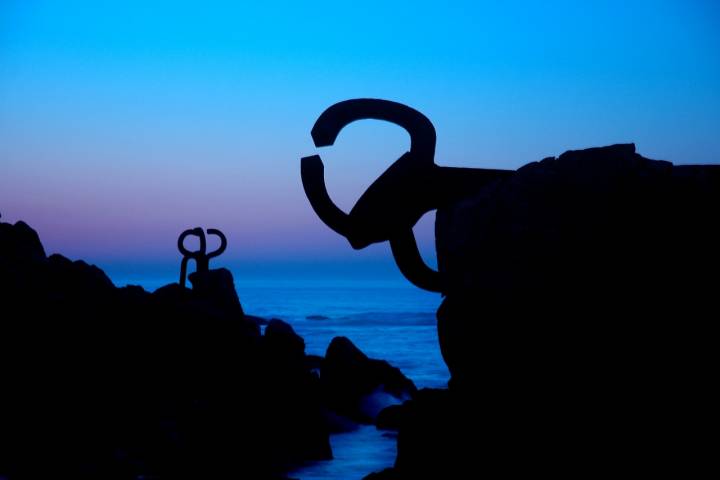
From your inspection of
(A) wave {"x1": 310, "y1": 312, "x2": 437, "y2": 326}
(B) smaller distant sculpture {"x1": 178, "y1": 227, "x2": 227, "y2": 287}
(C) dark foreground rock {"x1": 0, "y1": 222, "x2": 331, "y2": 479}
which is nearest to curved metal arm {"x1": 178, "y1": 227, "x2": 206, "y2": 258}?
(B) smaller distant sculpture {"x1": 178, "y1": 227, "x2": 227, "y2": 287}

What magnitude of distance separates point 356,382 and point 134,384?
3.01 metres

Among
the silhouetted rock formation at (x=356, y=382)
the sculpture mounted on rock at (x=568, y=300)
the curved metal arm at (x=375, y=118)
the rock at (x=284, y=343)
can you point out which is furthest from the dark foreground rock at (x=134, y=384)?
the curved metal arm at (x=375, y=118)

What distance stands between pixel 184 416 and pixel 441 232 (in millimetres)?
5358

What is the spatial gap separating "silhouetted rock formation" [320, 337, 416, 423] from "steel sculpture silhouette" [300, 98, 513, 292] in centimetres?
727

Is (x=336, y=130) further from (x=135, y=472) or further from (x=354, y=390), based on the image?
(x=354, y=390)

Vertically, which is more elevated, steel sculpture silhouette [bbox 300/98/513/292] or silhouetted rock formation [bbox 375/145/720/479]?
steel sculpture silhouette [bbox 300/98/513/292]

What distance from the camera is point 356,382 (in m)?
9.76

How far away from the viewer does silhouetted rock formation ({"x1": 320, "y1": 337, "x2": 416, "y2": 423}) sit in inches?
379

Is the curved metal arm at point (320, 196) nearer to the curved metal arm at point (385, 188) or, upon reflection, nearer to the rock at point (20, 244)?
the curved metal arm at point (385, 188)

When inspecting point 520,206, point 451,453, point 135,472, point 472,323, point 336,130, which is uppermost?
point 336,130

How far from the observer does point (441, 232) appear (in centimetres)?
251

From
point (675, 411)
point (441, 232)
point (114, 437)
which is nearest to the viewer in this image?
point (675, 411)

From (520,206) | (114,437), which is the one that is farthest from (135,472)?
(520,206)

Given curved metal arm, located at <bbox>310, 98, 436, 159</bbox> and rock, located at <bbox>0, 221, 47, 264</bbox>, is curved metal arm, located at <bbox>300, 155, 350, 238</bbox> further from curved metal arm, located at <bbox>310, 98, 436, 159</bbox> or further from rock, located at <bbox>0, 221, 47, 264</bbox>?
rock, located at <bbox>0, 221, 47, 264</bbox>
